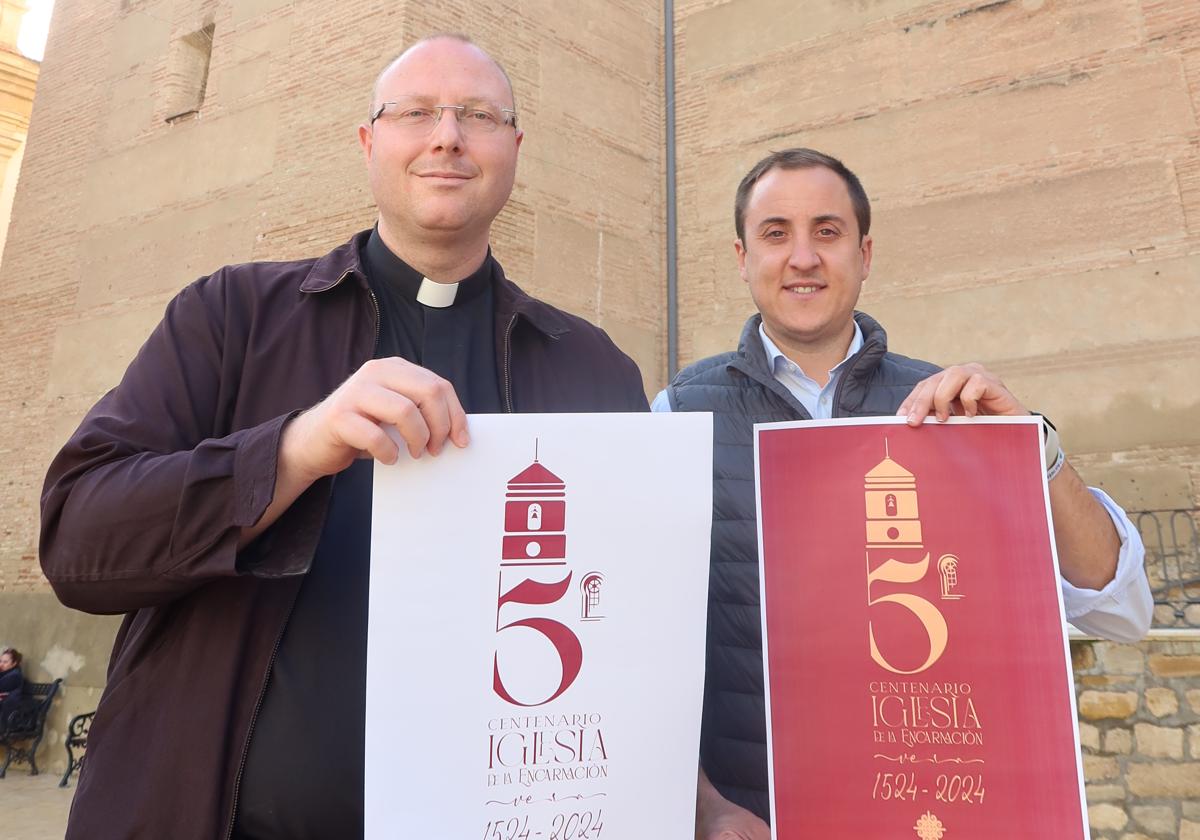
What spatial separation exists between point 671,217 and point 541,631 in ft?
33.3

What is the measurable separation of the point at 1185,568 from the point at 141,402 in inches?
309

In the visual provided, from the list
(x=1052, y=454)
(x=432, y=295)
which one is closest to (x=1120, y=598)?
(x=1052, y=454)

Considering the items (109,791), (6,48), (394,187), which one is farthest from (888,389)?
(6,48)

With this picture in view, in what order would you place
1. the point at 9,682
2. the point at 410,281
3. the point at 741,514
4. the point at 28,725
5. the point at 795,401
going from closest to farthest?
the point at 410,281 < the point at 741,514 < the point at 795,401 < the point at 28,725 < the point at 9,682

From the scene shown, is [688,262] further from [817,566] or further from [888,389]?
[817,566]

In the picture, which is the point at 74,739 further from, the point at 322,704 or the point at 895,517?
the point at 895,517

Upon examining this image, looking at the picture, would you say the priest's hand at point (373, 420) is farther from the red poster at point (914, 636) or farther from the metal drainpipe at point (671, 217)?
the metal drainpipe at point (671, 217)

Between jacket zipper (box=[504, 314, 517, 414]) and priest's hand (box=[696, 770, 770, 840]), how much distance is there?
2.52 ft

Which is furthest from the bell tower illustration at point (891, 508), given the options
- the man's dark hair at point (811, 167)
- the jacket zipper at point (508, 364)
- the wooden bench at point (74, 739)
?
the wooden bench at point (74, 739)

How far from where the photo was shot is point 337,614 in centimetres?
139

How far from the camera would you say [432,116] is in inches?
66.0

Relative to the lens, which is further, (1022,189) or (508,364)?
(1022,189)

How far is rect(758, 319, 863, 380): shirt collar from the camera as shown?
2207mm

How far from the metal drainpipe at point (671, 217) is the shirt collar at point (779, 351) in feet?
26.5
